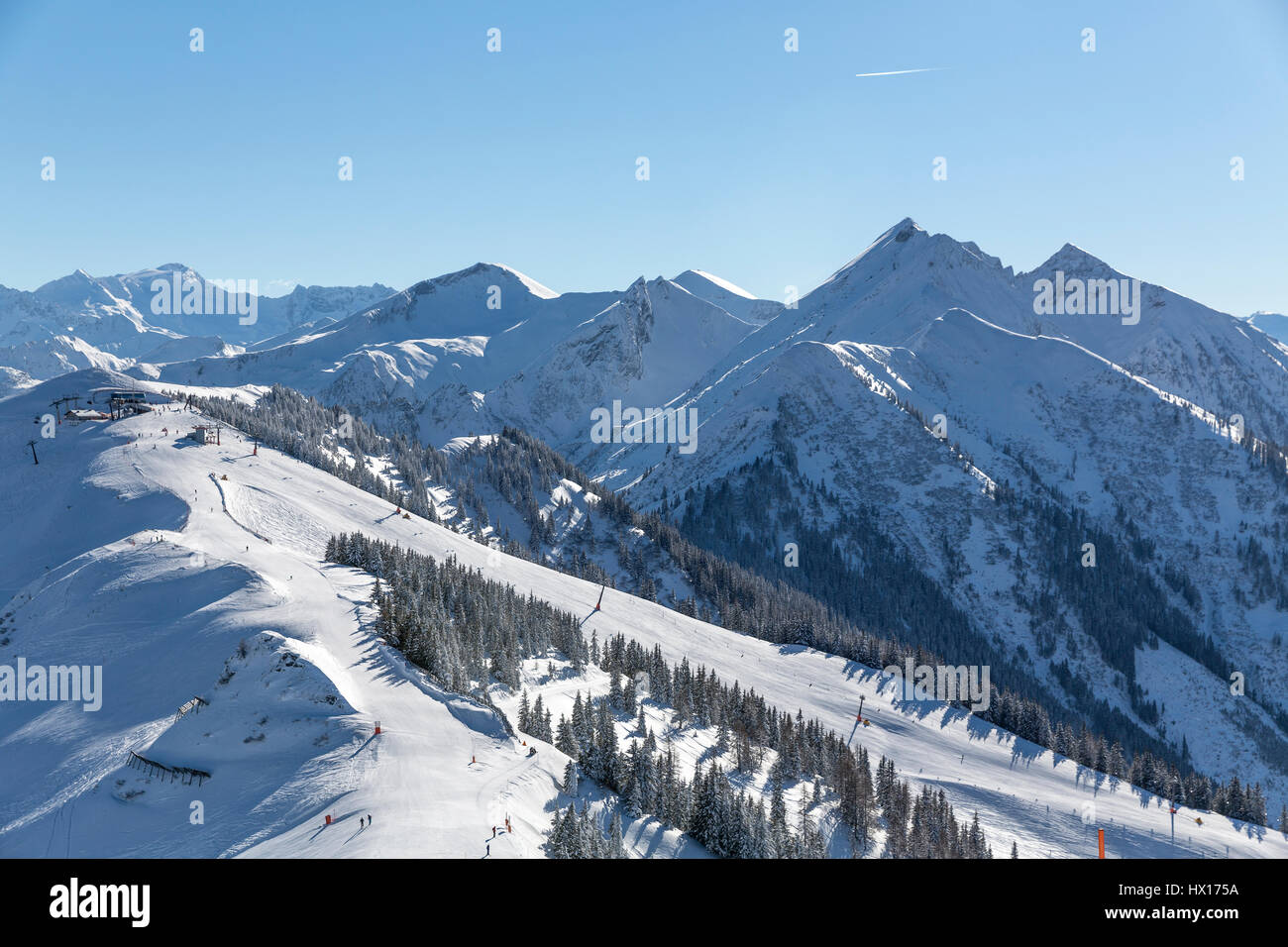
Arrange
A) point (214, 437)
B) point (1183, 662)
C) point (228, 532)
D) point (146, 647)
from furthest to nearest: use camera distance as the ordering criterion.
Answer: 1. point (1183, 662)
2. point (214, 437)
3. point (228, 532)
4. point (146, 647)

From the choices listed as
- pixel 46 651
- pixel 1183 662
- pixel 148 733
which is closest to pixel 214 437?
pixel 46 651

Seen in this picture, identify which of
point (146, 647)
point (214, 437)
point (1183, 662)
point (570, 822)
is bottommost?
point (1183, 662)

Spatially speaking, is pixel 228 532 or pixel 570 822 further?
pixel 228 532

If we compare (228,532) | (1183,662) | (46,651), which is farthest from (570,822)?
(1183,662)

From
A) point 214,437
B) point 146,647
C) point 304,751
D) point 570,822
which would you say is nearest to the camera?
point 570,822
